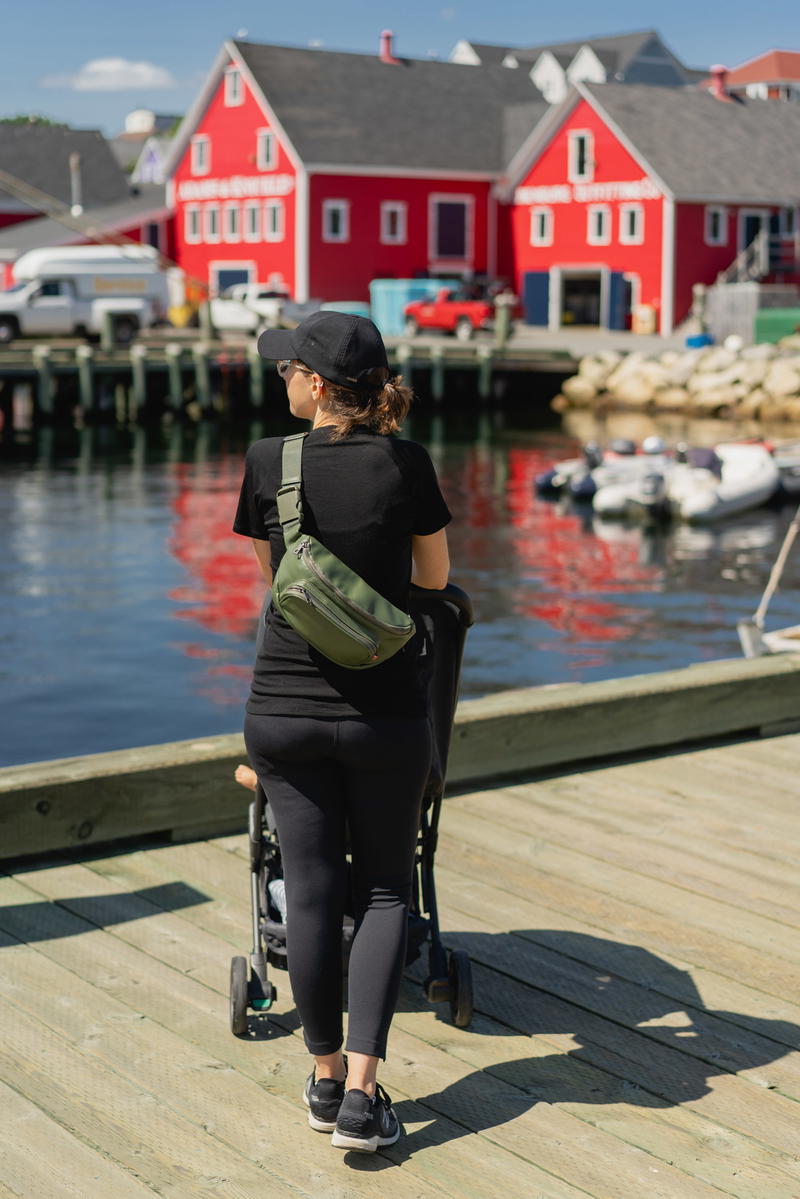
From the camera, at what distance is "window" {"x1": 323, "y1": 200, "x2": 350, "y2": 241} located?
51.0m

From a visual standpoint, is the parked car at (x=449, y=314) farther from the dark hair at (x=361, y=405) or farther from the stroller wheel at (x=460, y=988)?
the dark hair at (x=361, y=405)

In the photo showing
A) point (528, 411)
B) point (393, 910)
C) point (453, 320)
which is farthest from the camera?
point (453, 320)

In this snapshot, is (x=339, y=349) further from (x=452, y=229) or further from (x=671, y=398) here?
(x=452, y=229)

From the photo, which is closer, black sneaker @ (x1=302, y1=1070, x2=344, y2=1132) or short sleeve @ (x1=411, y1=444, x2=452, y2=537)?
short sleeve @ (x1=411, y1=444, x2=452, y2=537)

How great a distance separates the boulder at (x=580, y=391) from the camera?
141 ft

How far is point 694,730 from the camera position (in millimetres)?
6426

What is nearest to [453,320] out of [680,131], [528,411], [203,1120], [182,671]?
[528,411]

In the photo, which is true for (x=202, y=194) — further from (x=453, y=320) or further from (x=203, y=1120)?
(x=203, y=1120)

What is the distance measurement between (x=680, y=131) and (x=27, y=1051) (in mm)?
50570

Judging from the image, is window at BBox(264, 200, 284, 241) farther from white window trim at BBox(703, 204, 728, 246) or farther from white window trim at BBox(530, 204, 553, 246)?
white window trim at BBox(703, 204, 728, 246)

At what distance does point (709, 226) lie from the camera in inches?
1913

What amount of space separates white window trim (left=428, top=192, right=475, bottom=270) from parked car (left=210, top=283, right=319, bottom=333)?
188 inches

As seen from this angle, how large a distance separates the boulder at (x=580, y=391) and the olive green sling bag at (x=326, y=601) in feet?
132

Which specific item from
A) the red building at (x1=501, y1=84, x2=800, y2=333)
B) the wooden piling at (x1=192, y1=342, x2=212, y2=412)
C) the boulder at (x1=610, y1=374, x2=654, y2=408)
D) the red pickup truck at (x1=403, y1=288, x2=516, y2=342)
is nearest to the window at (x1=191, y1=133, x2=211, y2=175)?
the red building at (x1=501, y1=84, x2=800, y2=333)
